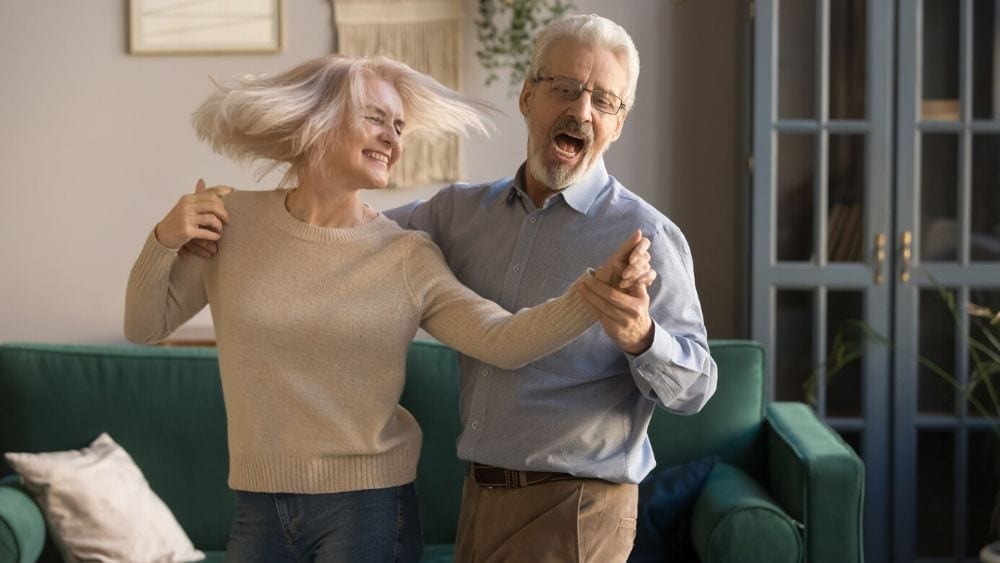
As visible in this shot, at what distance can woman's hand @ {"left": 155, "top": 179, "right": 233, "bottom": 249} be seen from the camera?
1889mm

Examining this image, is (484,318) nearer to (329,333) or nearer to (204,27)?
(329,333)

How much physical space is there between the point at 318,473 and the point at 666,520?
1.50 m

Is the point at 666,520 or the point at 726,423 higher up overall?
the point at 726,423

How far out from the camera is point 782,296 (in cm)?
407

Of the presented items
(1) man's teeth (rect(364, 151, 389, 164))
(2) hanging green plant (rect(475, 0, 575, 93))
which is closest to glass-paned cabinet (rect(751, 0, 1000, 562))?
(2) hanging green plant (rect(475, 0, 575, 93))

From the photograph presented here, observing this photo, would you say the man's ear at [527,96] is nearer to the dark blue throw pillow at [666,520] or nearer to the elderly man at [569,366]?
the elderly man at [569,366]

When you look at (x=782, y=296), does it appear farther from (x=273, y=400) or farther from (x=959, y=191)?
(x=273, y=400)

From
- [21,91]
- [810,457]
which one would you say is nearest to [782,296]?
[810,457]

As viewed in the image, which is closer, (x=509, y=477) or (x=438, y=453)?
(x=509, y=477)

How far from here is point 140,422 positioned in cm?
333

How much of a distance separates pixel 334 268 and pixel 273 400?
203mm

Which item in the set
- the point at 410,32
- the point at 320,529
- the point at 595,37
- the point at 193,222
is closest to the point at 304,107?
the point at 193,222

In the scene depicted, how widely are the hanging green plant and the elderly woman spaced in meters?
2.45

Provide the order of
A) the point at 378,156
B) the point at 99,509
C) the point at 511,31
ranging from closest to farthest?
the point at 378,156
the point at 99,509
the point at 511,31
